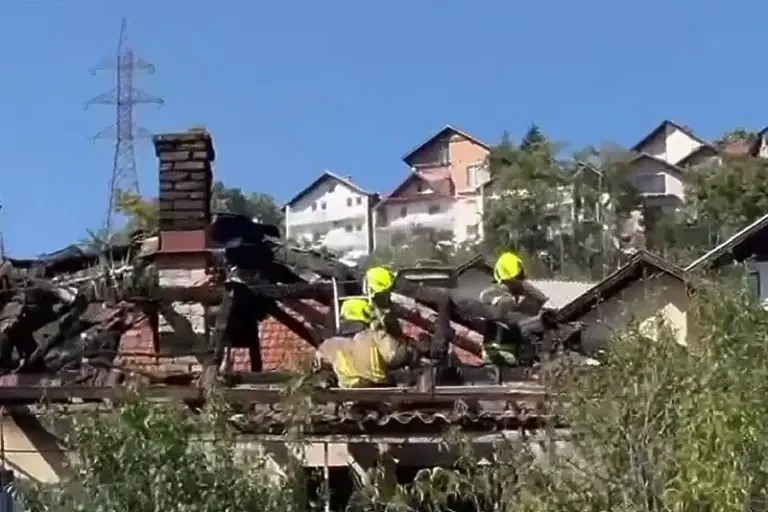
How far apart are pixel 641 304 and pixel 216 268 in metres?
6.19

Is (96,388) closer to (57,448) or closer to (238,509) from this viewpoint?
(57,448)

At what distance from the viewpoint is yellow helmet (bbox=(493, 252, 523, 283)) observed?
14.5 meters

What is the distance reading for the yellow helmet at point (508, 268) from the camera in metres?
14.5

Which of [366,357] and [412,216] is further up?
[412,216]

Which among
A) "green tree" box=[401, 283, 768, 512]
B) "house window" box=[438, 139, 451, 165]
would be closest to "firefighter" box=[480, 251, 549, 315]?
"green tree" box=[401, 283, 768, 512]

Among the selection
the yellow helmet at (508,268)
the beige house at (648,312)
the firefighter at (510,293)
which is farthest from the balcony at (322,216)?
the yellow helmet at (508,268)

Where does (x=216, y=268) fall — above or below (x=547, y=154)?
below

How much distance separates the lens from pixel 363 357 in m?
12.1

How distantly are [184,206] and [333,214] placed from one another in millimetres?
74361

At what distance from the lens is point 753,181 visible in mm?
53875

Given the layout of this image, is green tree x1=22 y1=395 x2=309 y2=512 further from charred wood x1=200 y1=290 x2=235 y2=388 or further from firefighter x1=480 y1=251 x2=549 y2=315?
firefighter x1=480 y1=251 x2=549 y2=315

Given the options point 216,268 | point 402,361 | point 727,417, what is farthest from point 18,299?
point 727,417

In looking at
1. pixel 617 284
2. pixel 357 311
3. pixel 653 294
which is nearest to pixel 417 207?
pixel 617 284

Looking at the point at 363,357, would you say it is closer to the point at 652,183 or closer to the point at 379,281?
the point at 379,281
